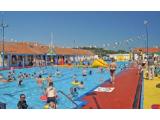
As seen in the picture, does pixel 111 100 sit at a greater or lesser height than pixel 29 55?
lesser

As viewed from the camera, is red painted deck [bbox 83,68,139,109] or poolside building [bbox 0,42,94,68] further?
poolside building [bbox 0,42,94,68]

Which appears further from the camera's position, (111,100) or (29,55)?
(29,55)

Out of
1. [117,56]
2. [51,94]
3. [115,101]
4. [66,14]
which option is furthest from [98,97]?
[117,56]

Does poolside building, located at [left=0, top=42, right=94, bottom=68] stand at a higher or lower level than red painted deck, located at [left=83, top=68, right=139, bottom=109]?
higher

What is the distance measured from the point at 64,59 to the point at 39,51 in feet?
19.4

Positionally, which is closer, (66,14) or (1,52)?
(66,14)

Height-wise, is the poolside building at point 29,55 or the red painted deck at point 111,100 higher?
the poolside building at point 29,55

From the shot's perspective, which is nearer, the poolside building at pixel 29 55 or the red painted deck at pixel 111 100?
the red painted deck at pixel 111 100

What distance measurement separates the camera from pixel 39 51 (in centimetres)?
3303
